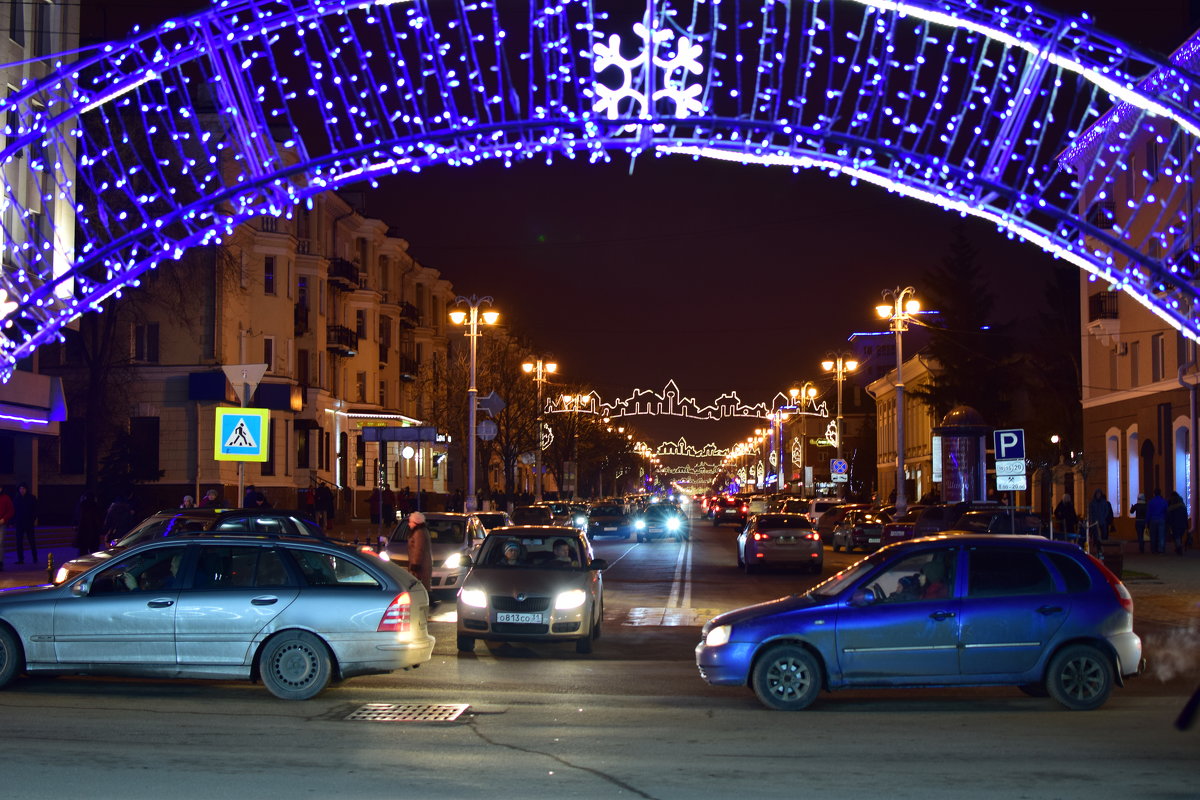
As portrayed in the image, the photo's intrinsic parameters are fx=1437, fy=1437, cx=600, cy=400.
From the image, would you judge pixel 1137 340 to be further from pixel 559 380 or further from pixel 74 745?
pixel 559 380

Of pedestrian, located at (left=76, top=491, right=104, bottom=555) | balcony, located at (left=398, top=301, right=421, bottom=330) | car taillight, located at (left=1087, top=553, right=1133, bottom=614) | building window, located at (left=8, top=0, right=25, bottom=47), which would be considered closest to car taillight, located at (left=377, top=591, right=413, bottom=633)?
car taillight, located at (left=1087, top=553, right=1133, bottom=614)

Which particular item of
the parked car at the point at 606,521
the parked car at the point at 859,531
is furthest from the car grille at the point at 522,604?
the parked car at the point at 606,521

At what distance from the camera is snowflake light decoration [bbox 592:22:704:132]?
53.3ft

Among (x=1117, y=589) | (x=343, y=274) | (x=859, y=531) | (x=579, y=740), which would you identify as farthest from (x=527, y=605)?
→ (x=343, y=274)

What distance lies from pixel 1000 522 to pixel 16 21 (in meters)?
23.9

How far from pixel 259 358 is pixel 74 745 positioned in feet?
156

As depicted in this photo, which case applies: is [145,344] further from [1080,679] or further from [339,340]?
[1080,679]

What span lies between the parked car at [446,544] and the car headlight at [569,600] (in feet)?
26.6

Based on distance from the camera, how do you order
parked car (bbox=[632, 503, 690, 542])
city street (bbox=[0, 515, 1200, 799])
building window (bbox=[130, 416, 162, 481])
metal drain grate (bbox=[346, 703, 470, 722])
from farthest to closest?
parked car (bbox=[632, 503, 690, 542]) → building window (bbox=[130, 416, 162, 481]) → metal drain grate (bbox=[346, 703, 470, 722]) → city street (bbox=[0, 515, 1200, 799])

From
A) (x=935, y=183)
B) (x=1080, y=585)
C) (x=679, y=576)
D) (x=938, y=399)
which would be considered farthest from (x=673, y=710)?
(x=938, y=399)

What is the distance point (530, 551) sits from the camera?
1869 cm

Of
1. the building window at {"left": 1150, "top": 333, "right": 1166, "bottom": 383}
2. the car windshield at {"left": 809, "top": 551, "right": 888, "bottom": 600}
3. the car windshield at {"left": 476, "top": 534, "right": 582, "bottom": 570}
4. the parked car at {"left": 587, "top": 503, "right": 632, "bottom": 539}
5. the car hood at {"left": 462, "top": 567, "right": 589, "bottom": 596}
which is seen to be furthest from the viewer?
the parked car at {"left": 587, "top": 503, "right": 632, "bottom": 539}

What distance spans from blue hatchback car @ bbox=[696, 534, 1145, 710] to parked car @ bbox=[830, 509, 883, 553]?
107 ft

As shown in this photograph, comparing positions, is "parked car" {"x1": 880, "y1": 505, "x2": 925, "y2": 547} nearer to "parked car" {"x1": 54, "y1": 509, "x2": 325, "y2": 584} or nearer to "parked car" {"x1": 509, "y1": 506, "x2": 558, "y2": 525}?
"parked car" {"x1": 509, "y1": 506, "x2": 558, "y2": 525}
